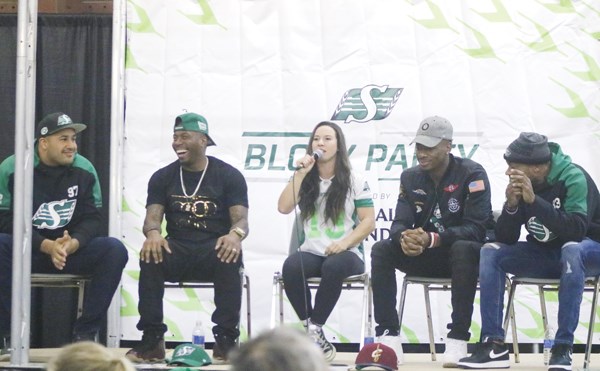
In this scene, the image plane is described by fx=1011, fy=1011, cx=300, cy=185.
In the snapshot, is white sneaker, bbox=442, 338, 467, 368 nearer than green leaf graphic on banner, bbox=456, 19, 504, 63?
Yes

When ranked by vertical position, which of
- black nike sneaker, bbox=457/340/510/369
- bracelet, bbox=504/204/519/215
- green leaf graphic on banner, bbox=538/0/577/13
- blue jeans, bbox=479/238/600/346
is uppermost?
green leaf graphic on banner, bbox=538/0/577/13

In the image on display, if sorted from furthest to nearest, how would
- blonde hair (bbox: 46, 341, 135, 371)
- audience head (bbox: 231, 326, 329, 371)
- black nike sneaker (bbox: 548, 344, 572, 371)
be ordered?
black nike sneaker (bbox: 548, 344, 572, 371) → blonde hair (bbox: 46, 341, 135, 371) → audience head (bbox: 231, 326, 329, 371)

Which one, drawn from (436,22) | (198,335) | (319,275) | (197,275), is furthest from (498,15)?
(198,335)

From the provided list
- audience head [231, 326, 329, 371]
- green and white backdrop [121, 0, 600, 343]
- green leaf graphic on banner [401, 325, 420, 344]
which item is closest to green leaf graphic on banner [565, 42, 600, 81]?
green and white backdrop [121, 0, 600, 343]

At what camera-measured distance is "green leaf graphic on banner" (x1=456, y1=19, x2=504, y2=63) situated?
20.0ft

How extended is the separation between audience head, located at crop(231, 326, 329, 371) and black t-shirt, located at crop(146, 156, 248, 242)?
3.77 m

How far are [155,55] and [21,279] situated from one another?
2.13 metres

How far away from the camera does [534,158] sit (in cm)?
468

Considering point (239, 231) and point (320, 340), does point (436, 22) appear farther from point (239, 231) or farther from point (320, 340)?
point (320, 340)

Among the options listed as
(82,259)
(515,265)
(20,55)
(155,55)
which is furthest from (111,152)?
(515,265)

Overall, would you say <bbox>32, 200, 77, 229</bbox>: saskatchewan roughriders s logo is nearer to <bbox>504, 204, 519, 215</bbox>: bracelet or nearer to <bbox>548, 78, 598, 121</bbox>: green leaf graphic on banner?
<bbox>504, 204, 519, 215</bbox>: bracelet

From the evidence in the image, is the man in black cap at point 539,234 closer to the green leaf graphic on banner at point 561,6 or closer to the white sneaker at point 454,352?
the white sneaker at point 454,352

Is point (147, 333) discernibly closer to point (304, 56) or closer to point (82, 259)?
point (82, 259)

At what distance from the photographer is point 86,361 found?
1.78 metres
